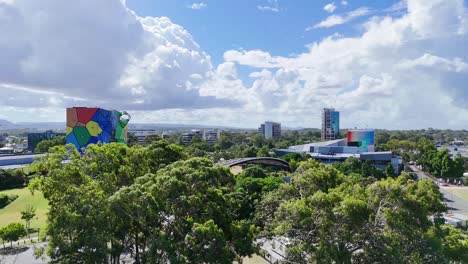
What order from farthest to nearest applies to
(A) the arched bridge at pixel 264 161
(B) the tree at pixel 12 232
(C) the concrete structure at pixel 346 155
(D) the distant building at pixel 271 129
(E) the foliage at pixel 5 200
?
(D) the distant building at pixel 271 129, (C) the concrete structure at pixel 346 155, (A) the arched bridge at pixel 264 161, (E) the foliage at pixel 5 200, (B) the tree at pixel 12 232

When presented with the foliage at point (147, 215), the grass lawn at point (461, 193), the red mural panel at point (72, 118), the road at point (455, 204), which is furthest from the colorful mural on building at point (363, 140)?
the foliage at point (147, 215)

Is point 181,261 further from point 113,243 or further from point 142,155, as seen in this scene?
point 142,155

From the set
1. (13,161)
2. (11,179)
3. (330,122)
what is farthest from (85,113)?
(330,122)

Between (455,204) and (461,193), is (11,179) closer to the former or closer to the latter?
(455,204)

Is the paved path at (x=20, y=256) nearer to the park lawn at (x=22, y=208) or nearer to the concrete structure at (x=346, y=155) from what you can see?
the park lawn at (x=22, y=208)

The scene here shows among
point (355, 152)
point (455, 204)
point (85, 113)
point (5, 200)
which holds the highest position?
point (85, 113)

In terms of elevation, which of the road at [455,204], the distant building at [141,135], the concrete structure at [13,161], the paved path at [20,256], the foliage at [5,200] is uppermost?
the distant building at [141,135]

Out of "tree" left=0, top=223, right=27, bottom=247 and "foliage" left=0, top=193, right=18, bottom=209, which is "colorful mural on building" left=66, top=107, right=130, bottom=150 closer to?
"foliage" left=0, top=193, right=18, bottom=209

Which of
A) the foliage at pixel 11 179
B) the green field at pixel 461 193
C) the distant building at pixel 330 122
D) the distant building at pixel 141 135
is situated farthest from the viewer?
the distant building at pixel 330 122

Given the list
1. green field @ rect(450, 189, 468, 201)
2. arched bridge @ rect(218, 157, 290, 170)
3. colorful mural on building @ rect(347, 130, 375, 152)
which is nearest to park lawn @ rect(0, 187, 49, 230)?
arched bridge @ rect(218, 157, 290, 170)
